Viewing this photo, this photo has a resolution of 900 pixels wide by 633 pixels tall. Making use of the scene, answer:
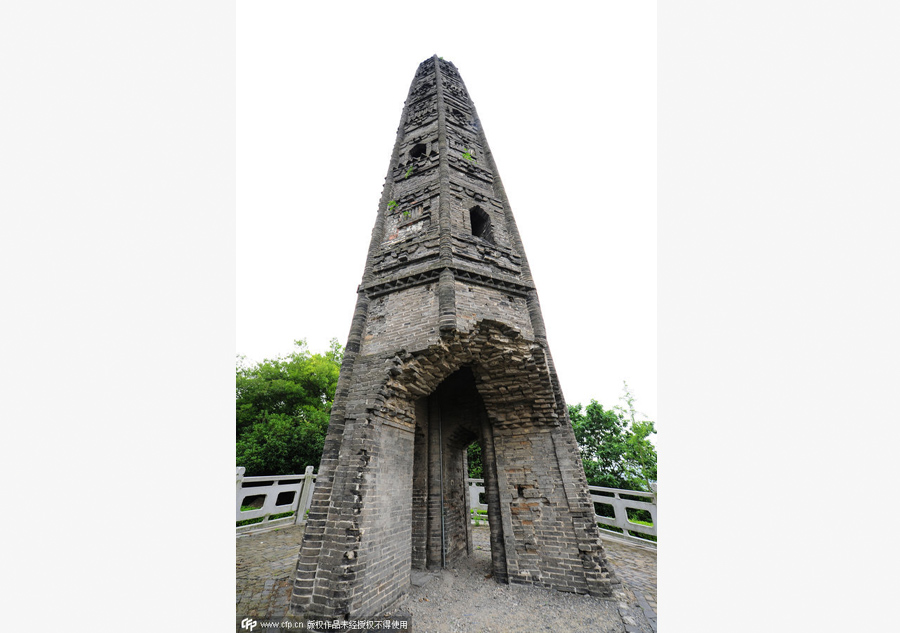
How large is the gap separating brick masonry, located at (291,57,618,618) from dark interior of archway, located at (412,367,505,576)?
3 cm

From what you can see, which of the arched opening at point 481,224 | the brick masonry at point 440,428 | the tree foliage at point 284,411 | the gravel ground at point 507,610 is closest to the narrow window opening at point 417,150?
the brick masonry at point 440,428

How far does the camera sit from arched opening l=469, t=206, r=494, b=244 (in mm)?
9031

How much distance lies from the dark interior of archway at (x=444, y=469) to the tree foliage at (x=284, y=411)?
11.9m

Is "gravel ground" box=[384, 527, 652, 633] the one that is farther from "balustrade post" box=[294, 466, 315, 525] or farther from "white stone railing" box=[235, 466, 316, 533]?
"balustrade post" box=[294, 466, 315, 525]

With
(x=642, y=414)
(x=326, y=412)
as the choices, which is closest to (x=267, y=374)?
(x=326, y=412)

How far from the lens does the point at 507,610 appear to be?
17.3ft

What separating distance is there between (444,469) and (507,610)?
3.19 metres

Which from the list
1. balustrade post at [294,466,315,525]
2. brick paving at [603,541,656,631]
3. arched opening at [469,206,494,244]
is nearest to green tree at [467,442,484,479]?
balustrade post at [294,466,315,525]

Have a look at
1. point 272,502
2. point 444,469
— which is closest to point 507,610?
point 444,469

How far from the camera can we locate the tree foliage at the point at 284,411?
667 inches

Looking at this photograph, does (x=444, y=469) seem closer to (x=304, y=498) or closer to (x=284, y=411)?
(x=304, y=498)

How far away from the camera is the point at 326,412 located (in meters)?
21.5

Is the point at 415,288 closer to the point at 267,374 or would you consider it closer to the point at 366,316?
the point at 366,316

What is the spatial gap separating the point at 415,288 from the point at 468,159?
5389 mm
